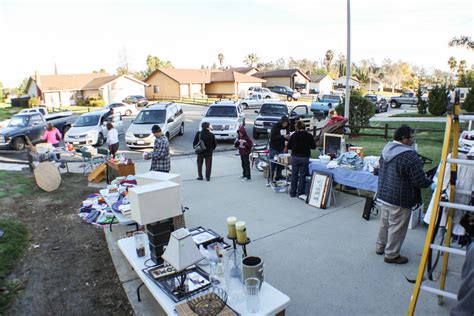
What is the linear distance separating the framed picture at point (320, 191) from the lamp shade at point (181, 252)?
4.34 meters

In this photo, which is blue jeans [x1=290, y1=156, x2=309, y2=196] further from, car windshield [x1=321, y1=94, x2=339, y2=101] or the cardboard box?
car windshield [x1=321, y1=94, x2=339, y2=101]

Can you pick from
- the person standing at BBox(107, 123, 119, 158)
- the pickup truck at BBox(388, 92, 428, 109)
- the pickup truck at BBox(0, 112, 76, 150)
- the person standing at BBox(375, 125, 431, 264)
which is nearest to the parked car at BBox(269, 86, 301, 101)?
the pickup truck at BBox(388, 92, 428, 109)

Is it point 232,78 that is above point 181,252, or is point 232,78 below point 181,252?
above

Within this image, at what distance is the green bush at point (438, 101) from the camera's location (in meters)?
24.9

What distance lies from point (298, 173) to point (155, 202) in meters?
4.56

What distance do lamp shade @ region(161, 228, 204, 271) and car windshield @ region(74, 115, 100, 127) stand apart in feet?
46.5

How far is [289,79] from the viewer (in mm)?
54875

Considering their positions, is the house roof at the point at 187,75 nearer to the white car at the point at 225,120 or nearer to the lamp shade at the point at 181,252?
the white car at the point at 225,120

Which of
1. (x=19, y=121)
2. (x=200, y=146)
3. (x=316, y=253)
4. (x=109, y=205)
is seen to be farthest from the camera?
(x=19, y=121)

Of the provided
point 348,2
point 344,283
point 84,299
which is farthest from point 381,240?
point 348,2

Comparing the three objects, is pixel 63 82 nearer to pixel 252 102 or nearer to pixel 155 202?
pixel 252 102

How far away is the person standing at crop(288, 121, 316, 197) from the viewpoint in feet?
24.3

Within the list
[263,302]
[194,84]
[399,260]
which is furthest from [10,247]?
[194,84]

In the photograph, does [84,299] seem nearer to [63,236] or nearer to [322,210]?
[63,236]
